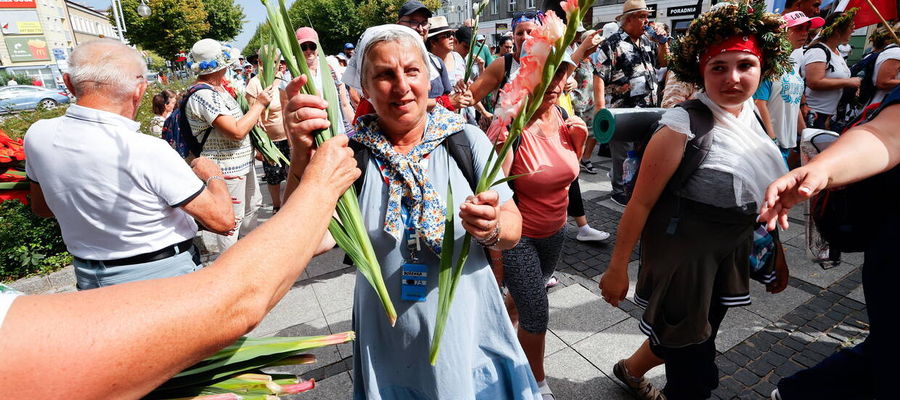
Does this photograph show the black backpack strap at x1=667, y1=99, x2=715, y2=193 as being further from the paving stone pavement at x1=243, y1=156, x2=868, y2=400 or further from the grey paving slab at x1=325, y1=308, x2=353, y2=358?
the grey paving slab at x1=325, y1=308, x2=353, y2=358

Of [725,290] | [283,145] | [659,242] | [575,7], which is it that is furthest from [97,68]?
[283,145]

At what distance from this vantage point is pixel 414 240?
157 centimetres

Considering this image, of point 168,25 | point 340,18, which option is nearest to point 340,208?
point 168,25

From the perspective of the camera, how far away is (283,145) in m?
5.52

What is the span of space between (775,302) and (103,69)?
14.9 ft

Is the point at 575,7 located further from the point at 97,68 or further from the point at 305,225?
the point at 97,68

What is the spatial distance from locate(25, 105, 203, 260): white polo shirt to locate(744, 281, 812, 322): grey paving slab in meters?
3.89

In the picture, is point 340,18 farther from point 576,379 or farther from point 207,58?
point 576,379

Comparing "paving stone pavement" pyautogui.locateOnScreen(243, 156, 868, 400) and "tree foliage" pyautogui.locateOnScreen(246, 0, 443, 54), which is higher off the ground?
"tree foliage" pyautogui.locateOnScreen(246, 0, 443, 54)

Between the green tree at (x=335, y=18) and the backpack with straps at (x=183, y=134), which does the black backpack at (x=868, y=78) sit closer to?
the backpack with straps at (x=183, y=134)

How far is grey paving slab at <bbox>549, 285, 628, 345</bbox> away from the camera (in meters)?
3.18

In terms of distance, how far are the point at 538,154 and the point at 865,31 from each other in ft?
48.5

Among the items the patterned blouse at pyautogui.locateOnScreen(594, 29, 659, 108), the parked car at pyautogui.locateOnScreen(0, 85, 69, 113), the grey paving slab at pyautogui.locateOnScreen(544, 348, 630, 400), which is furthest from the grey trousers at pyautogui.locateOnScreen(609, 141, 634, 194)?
the parked car at pyautogui.locateOnScreen(0, 85, 69, 113)

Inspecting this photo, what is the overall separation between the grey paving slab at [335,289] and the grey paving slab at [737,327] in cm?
283
